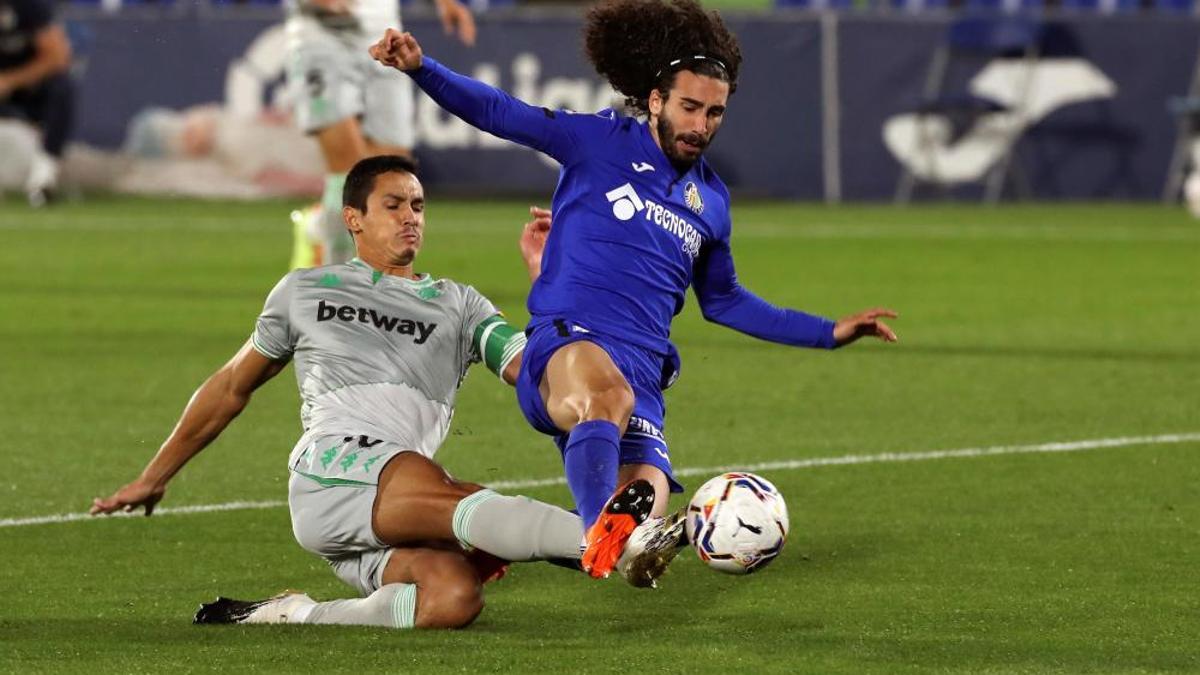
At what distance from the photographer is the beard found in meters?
6.13

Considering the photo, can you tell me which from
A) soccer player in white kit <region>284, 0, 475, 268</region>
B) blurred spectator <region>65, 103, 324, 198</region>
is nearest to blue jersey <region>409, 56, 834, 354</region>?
soccer player in white kit <region>284, 0, 475, 268</region>

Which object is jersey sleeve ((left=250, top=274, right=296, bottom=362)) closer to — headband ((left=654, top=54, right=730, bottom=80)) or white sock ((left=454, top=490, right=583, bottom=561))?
white sock ((left=454, top=490, right=583, bottom=561))

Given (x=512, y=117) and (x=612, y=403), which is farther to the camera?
(x=512, y=117)

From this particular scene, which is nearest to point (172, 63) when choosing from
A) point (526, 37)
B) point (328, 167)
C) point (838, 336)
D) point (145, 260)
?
point (526, 37)

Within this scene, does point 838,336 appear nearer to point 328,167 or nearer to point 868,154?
point 328,167

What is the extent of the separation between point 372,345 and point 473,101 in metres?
0.64

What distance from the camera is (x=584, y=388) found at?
5.77m

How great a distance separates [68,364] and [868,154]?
482 inches

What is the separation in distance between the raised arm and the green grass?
3.68 feet

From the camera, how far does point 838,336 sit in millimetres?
6105

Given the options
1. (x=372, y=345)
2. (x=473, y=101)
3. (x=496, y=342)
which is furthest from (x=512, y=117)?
(x=372, y=345)

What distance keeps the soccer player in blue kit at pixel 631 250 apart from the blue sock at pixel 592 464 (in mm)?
38

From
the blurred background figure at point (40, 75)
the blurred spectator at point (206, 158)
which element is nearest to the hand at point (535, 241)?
the blurred background figure at point (40, 75)

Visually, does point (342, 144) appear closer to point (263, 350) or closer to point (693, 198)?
point (693, 198)
